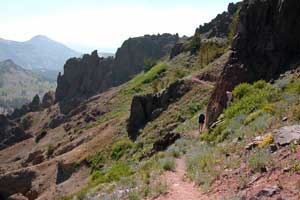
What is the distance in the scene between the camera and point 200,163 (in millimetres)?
19000

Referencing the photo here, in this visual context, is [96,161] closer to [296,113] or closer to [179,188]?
[179,188]

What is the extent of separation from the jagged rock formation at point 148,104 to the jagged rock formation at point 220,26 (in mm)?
46570

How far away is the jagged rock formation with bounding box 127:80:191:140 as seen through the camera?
2090 inches

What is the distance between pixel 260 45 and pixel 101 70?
12401cm

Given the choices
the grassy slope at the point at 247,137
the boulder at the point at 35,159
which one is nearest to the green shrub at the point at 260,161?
the grassy slope at the point at 247,137

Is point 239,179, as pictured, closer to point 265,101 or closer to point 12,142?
point 265,101


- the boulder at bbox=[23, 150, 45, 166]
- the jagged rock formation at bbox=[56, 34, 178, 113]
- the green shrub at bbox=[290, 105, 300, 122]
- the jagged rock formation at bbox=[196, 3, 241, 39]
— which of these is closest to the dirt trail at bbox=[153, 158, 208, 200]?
the green shrub at bbox=[290, 105, 300, 122]

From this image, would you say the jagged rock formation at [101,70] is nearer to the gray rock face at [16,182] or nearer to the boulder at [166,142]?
the gray rock face at [16,182]

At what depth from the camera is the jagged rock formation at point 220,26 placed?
104537mm

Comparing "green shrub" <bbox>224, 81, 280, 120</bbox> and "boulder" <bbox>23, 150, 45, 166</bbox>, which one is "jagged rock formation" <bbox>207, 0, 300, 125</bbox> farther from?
"boulder" <bbox>23, 150, 45, 166</bbox>

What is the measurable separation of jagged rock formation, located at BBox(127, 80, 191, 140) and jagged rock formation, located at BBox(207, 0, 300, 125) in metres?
19.9

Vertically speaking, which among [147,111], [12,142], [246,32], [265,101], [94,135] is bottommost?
[12,142]

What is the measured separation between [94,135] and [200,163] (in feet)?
158

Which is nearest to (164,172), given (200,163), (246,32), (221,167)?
(200,163)
